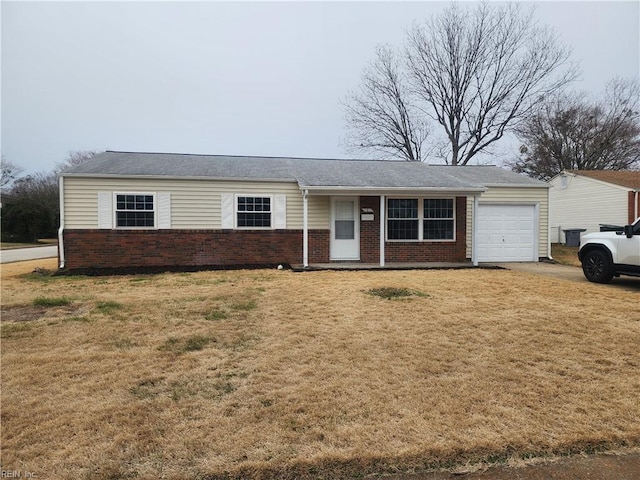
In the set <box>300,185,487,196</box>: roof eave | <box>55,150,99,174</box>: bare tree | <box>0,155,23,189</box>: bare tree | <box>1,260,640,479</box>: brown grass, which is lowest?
<box>1,260,640,479</box>: brown grass

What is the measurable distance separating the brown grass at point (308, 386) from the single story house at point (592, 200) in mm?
16293

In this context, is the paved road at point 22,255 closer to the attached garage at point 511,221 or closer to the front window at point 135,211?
the front window at point 135,211

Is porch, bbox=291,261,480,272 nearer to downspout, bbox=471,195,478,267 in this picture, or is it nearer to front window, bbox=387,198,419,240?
downspout, bbox=471,195,478,267

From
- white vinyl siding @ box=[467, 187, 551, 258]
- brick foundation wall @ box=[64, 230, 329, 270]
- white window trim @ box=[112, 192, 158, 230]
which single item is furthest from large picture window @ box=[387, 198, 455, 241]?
white window trim @ box=[112, 192, 158, 230]

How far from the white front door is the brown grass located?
581cm

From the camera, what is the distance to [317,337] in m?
5.07

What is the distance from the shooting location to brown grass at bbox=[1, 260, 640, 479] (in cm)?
250

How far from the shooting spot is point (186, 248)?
40.0 feet

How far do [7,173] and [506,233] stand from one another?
47.8 m

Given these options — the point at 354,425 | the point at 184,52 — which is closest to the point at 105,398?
the point at 354,425

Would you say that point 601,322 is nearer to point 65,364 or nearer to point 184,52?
point 65,364

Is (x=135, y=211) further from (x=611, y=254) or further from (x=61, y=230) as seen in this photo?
(x=611, y=254)

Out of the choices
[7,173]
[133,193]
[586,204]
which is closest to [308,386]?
[133,193]

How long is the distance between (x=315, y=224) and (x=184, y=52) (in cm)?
1152
